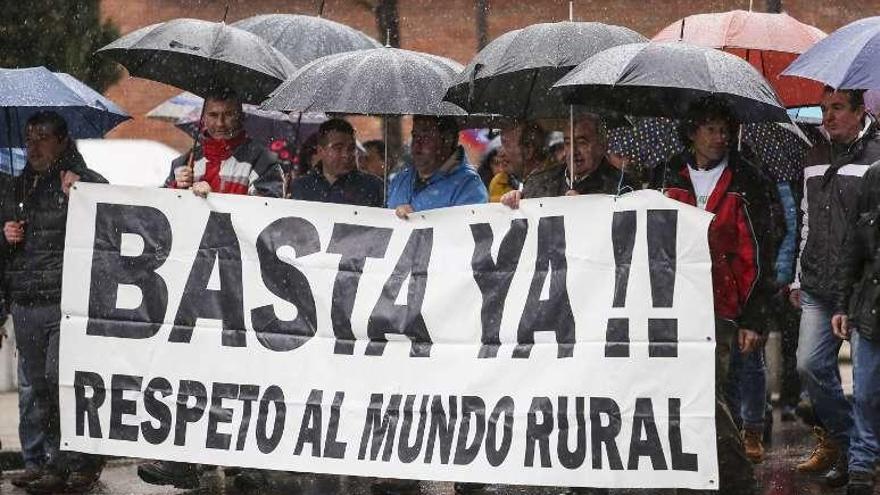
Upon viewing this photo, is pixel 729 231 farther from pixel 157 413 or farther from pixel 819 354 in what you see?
pixel 157 413

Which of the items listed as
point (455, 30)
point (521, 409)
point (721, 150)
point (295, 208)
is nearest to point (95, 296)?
point (295, 208)

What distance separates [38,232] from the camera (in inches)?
345

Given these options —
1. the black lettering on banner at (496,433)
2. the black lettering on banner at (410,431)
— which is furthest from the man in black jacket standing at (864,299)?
the black lettering on banner at (410,431)

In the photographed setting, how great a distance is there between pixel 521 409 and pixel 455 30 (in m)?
13.1

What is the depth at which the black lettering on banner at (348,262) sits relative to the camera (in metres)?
7.79

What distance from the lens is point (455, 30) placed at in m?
20.1

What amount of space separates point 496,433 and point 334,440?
78 centimetres

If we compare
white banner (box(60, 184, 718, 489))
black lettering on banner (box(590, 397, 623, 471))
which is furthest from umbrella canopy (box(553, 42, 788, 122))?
black lettering on banner (box(590, 397, 623, 471))

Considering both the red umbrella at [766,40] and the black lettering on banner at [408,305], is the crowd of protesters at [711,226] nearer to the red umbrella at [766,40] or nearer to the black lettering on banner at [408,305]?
the black lettering on banner at [408,305]

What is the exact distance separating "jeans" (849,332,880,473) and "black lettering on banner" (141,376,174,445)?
3.19 m

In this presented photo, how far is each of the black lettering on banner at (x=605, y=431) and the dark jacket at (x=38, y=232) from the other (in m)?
3.10

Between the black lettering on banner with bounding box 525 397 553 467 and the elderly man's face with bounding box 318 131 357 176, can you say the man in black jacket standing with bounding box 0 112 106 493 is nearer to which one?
the elderly man's face with bounding box 318 131 357 176

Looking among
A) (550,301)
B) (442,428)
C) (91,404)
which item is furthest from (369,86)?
(91,404)

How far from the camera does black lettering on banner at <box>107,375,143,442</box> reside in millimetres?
7953
